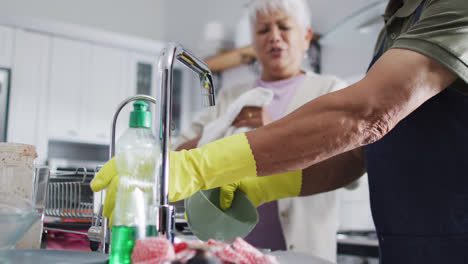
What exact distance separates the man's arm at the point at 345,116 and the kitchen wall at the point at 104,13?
10.7 feet

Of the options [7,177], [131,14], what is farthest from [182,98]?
[7,177]

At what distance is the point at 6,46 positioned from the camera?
131 inches

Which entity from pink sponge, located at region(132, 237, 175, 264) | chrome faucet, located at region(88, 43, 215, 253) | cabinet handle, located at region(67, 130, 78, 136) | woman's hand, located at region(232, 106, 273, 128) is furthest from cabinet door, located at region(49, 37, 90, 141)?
pink sponge, located at region(132, 237, 175, 264)

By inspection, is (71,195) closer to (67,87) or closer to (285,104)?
(285,104)

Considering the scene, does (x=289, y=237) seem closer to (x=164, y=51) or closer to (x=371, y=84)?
(x=371, y=84)

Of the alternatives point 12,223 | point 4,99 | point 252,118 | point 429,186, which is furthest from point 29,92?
point 429,186

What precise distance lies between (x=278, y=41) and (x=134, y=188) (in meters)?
1.21

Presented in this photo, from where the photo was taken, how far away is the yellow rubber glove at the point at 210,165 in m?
0.71

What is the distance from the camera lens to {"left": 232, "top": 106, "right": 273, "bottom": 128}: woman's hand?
1.43 meters

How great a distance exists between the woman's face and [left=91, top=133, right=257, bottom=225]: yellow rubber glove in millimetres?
1017

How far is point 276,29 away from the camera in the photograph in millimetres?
1683

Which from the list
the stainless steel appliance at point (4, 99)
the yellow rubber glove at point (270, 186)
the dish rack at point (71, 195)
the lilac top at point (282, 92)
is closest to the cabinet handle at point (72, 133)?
the stainless steel appliance at point (4, 99)

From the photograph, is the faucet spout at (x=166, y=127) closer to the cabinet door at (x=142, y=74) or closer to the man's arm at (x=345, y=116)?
the man's arm at (x=345, y=116)

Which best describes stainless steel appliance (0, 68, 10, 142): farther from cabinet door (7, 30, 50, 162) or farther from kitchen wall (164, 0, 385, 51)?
kitchen wall (164, 0, 385, 51)
